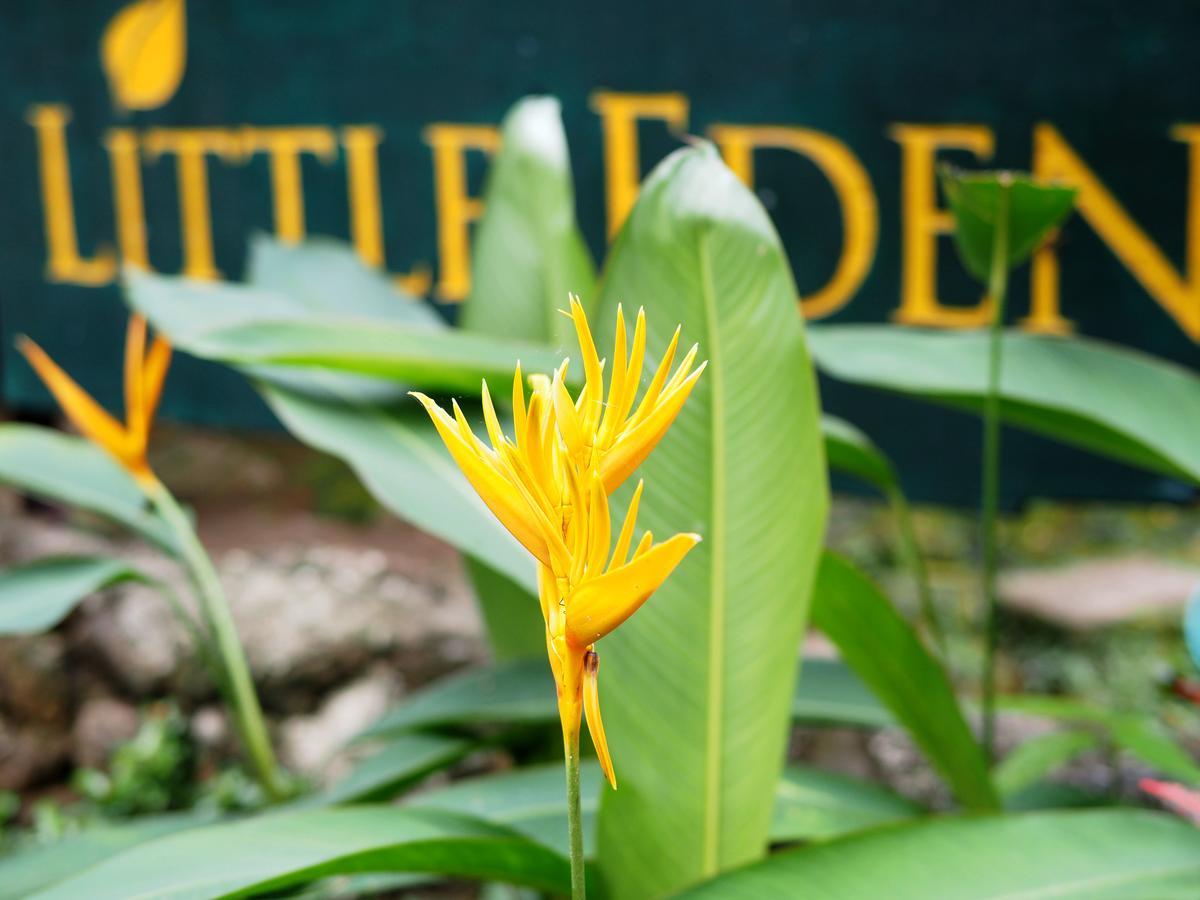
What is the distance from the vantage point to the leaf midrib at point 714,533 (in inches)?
20.3

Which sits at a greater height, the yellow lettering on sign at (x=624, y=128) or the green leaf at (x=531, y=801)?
the yellow lettering on sign at (x=624, y=128)

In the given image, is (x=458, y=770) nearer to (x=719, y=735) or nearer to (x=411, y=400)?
(x=411, y=400)

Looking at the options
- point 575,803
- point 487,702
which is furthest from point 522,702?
point 575,803

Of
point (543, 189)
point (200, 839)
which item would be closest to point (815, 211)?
point (543, 189)

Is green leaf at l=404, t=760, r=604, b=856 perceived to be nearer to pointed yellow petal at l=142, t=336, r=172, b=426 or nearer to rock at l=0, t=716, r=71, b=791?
pointed yellow petal at l=142, t=336, r=172, b=426

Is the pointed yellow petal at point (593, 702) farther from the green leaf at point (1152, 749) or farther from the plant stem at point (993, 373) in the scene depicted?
the green leaf at point (1152, 749)

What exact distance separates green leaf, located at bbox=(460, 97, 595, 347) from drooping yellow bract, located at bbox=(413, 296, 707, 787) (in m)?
0.55

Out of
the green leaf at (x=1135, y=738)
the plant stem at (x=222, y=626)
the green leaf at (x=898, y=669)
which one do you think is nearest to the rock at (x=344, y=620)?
the plant stem at (x=222, y=626)

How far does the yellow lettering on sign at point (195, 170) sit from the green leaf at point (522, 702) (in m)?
0.77

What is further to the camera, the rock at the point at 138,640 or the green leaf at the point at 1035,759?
the rock at the point at 138,640

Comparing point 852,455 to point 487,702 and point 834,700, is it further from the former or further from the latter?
point 487,702

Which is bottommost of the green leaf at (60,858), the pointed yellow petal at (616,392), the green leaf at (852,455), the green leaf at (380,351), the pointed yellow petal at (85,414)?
the green leaf at (60,858)

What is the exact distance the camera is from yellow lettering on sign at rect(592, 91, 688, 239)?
116 cm

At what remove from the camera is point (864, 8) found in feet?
3.56
